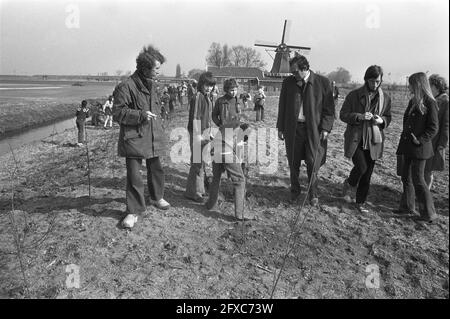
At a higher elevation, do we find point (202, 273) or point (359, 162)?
point (359, 162)

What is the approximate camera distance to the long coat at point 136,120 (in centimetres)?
349

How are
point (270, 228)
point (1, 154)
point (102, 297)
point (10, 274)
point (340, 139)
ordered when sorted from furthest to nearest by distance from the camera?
point (1, 154) → point (340, 139) → point (270, 228) → point (10, 274) → point (102, 297)

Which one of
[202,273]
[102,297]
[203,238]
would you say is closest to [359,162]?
[203,238]

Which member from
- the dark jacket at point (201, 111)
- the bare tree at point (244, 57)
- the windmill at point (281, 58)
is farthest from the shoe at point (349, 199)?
the bare tree at point (244, 57)

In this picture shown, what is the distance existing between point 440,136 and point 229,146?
2.80 meters

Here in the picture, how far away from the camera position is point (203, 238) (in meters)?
3.76

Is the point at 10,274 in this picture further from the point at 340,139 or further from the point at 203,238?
the point at 340,139

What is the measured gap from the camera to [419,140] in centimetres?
420

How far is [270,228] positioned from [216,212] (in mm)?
763

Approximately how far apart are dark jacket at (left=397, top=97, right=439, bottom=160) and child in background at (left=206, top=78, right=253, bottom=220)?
7.02 ft

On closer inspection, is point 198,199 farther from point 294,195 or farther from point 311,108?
point 311,108

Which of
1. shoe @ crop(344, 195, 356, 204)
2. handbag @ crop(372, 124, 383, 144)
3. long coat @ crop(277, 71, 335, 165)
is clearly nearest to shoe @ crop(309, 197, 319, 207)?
shoe @ crop(344, 195, 356, 204)

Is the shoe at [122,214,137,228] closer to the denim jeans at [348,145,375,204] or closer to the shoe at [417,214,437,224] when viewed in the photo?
the denim jeans at [348,145,375,204]

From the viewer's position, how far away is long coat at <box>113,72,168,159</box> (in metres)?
3.49
